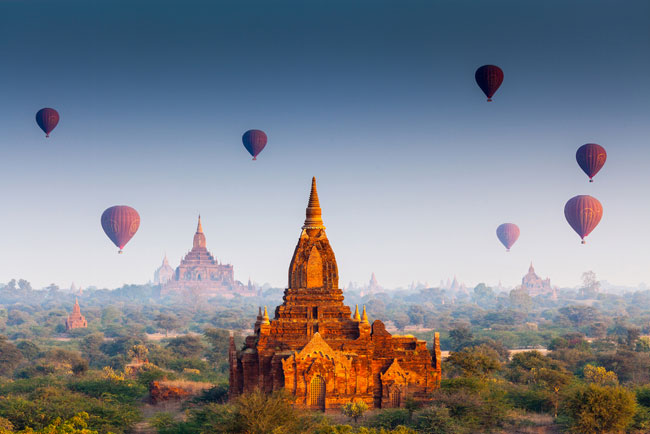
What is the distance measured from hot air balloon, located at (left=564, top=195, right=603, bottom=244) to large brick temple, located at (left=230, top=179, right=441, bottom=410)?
82.7 metres

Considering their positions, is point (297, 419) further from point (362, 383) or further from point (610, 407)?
point (610, 407)

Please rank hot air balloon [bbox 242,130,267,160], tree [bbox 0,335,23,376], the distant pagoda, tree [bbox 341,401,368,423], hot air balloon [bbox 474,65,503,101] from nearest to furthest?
tree [bbox 341,401,368,423], hot air balloon [bbox 474,65,503,101], tree [bbox 0,335,23,376], hot air balloon [bbox 242,130,267,160], the distant pagoda

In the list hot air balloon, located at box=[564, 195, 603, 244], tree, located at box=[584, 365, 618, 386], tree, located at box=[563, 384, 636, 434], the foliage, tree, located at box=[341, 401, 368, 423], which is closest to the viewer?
the foliage

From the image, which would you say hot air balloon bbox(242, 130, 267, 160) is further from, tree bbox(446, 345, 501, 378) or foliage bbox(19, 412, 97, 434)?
foliage bbox(19, 412, 97, 434)

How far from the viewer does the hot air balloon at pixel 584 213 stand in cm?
12962

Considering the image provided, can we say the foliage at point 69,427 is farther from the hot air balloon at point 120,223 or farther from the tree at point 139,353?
the hot air balloon at point 120,223

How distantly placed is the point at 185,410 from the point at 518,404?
21477 mm

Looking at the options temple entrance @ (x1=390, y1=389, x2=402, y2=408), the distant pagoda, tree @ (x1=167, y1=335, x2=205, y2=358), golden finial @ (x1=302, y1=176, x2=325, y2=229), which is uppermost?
golden finial @ (x1=302, y1=176, x2=325, y2=229)

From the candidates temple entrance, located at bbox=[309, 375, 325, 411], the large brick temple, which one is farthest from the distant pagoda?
temple entrance, located at bbox=[309, 375, 325, 411]

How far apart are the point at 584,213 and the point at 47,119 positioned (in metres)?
80.7

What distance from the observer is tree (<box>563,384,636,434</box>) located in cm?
4678

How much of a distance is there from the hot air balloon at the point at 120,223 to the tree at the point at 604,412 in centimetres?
10773

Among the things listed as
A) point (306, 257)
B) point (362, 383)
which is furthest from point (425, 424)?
point (306, 257)

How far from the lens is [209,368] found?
9319cm
